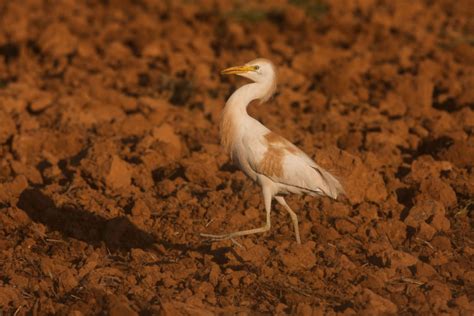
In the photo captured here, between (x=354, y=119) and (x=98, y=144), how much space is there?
131 inches

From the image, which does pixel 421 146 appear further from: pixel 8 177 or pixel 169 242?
pixel 8 177

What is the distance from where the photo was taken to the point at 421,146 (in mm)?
9523

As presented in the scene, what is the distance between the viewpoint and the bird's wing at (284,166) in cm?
675

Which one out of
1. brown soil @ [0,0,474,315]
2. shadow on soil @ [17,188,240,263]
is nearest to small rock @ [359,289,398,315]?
brown soil @ [0,0,474,315]

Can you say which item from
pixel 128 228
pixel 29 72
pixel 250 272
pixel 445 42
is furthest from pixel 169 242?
pixel 445 42

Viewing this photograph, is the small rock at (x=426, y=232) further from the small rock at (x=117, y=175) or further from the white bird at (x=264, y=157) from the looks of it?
the small rock at (x=117, y=175)

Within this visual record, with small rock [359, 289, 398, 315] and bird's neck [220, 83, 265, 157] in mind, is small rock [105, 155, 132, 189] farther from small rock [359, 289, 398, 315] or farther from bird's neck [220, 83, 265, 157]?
small rock [359, 289, 398, 315]

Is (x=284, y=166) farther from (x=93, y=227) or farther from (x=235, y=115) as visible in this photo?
(x=93, y=227)

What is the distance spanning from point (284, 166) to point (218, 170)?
6.96 ft

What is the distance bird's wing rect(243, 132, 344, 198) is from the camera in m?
6.75

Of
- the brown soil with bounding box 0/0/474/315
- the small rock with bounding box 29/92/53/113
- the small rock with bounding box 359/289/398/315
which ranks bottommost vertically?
the small rock with bounding box 29/92/53/113

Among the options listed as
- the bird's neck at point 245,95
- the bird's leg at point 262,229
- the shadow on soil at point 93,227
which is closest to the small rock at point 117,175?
the shadow on soil at point 93,227

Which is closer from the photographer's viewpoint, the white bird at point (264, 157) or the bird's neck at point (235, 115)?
the white bird at point (264, 157)

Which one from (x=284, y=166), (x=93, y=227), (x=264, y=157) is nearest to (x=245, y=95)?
(x=264, y=157)
